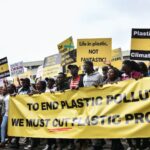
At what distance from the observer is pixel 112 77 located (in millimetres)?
10391

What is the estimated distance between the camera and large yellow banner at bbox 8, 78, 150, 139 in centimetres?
937

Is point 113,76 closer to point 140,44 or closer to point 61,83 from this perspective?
point 61,83

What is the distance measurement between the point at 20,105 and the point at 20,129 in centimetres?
56

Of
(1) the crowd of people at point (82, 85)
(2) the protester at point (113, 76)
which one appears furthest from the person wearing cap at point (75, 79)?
(2) the protester at point (113, 76)

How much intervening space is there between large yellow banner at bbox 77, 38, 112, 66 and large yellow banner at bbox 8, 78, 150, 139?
3.90m

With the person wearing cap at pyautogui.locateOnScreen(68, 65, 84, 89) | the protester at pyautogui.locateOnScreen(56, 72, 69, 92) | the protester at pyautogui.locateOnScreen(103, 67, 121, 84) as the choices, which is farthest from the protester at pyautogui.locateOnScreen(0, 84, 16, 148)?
the protester at pyautogui.locateOnScreen(103, 67, 121, 84)

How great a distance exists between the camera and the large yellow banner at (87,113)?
937cm

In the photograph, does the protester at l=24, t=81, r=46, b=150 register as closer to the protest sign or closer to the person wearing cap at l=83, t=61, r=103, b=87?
the person wearing cap at l=83, t=61, r=103, b=87

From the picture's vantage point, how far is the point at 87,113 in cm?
1025

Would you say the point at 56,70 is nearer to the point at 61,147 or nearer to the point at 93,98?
the point at 61,147

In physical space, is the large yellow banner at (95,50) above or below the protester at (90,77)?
above

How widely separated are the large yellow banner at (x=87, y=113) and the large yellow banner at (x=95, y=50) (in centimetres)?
390

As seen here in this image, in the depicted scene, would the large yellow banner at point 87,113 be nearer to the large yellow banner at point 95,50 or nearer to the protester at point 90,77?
the protester at point 90,77

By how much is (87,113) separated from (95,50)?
551cm
